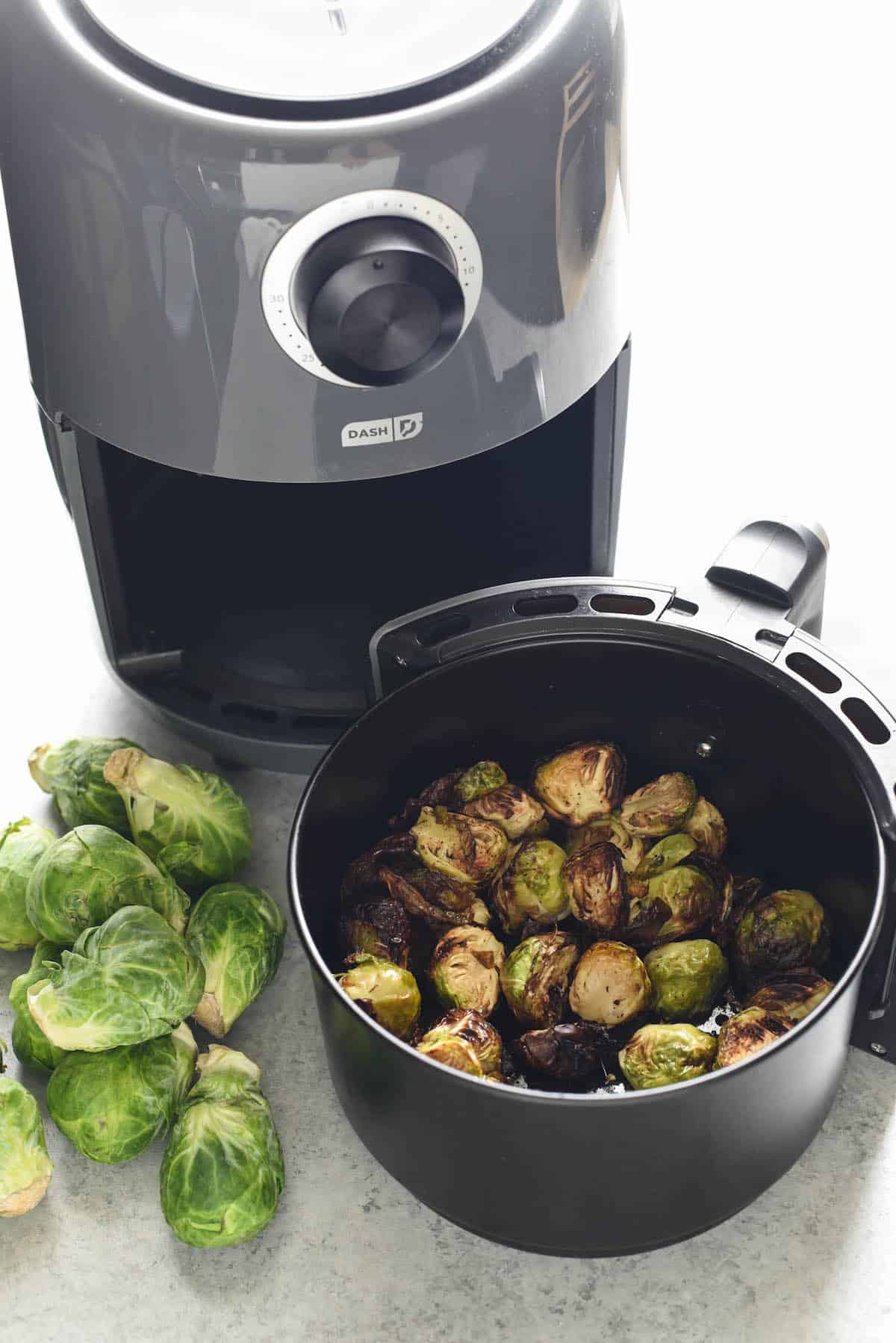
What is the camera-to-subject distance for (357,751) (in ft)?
3.87

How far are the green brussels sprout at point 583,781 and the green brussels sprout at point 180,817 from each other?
278 millimetres

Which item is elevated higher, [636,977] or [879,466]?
[879,466]

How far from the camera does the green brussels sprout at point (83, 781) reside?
131cm

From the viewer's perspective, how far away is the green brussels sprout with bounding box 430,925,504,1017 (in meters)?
1.13

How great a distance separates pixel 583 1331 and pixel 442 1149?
19 cm

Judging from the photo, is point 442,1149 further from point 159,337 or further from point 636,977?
point 159,337

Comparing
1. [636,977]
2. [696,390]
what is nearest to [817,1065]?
[636,977]

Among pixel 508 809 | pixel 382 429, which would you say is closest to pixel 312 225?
pixel 382 429

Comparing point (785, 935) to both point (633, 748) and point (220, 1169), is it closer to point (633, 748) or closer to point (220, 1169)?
point (633, 748)

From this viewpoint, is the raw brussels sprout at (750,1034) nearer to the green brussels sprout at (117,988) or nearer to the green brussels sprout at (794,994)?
the green brussels sprout at (794,994)

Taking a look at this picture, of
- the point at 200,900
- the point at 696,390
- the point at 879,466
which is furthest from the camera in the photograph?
the point at 696,390

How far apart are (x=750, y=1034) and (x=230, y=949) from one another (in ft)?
1.35

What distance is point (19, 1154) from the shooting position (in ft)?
3.57

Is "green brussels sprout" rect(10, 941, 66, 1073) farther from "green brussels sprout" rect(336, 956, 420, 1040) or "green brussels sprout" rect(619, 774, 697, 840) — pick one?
"green brussels sprout" rect(619, 774, 697, 840)
